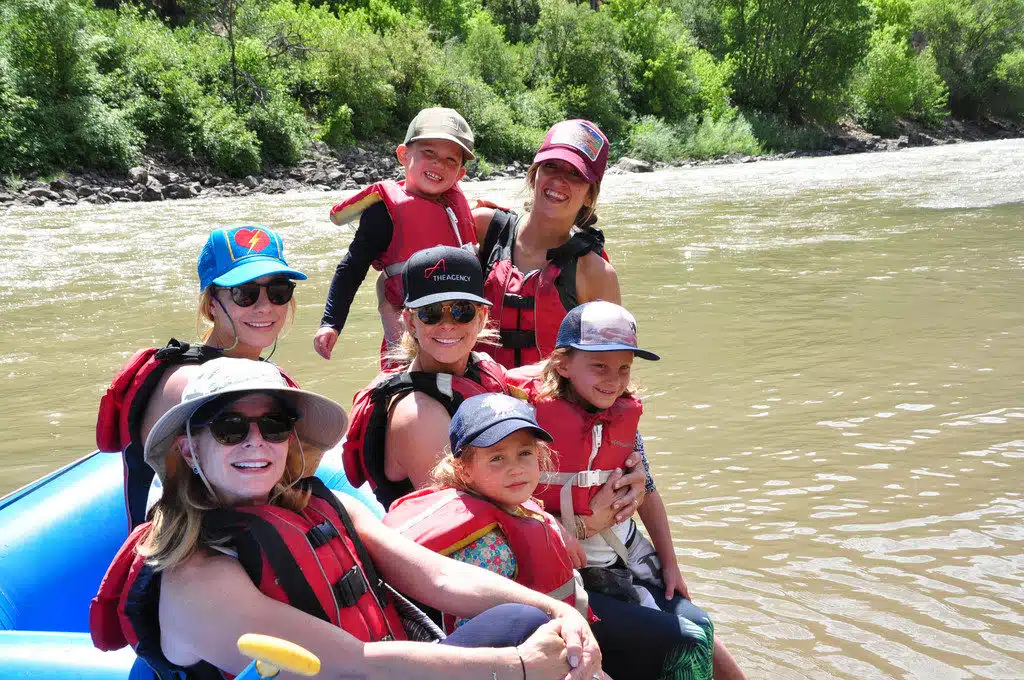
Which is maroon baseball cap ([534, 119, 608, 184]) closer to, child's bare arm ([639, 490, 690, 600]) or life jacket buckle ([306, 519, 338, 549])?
child's bare arm ([639, 490, 690, 600])

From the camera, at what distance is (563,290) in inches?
103

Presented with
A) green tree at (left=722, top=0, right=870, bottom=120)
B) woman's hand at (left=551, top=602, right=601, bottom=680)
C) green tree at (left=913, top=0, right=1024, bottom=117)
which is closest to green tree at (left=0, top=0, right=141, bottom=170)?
woman's hand at (left=551, top=602, right=601, bottom=680)

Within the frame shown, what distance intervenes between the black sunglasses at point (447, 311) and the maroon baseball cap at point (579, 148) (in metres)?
0.61

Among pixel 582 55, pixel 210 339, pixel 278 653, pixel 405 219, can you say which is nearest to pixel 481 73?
pixel 582 55

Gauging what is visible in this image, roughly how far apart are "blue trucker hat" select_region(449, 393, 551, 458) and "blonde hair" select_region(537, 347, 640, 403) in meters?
0.29

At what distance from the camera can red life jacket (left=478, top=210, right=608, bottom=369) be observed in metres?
2.60

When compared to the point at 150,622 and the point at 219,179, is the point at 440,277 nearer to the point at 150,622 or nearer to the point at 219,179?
the point at 150,622

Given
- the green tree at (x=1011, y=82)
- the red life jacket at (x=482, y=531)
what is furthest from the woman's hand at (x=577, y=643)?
the green tree at (x=1011, y=82)

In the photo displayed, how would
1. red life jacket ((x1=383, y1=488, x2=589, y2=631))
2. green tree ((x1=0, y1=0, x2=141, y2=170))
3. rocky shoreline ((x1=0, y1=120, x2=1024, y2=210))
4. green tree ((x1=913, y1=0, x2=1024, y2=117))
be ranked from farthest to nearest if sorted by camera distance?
green tree ((x1=913, y1=0, x2=1024, y2=117)) → green tree ((x1=0, y1=0, x2=141, y2=170)) → rocky shoreline ((x1=0, y1=120, x2=1024, y2=210)) → red life jacket ((x1=383, y1=488, x2=589, y2=631))

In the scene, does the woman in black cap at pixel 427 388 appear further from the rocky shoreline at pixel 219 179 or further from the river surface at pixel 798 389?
the rocky shoreline at pixel 219 179

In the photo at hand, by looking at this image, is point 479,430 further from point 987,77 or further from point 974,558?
point 987,77

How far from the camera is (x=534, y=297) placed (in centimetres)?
262

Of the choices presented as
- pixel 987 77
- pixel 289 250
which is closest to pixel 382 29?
pixel 289 250

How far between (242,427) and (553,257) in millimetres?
1220
